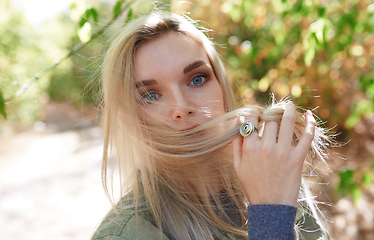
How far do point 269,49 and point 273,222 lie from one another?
242cm

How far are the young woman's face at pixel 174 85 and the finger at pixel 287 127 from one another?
0.34 m

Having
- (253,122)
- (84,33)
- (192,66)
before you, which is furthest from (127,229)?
(84,33)

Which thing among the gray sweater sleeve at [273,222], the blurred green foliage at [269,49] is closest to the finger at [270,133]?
the gray sweater sleeve at [273,222]

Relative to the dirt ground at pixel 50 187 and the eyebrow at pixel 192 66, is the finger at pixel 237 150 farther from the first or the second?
the dirt ground at pixel 50 187

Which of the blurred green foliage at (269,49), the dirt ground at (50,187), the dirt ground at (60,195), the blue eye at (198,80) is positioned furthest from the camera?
the dirt ground at (50,187)

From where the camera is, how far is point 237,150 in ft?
3.39

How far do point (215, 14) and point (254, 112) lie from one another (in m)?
3.89

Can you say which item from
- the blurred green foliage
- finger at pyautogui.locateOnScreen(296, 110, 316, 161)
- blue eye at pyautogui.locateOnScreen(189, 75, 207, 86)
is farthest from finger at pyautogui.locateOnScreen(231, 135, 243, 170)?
the blurred green foliage

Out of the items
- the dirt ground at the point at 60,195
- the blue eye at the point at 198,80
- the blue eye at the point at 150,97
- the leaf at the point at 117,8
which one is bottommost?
the dirt ground at the point at 60,195

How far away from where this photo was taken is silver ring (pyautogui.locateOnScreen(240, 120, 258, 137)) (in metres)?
1.00

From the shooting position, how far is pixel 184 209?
1189mm

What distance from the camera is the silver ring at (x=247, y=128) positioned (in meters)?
1.00

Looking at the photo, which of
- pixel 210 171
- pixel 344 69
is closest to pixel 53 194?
pixel 210 171

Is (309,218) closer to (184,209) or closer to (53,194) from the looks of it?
(184,209)
